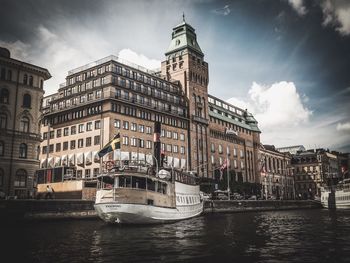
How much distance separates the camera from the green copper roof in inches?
4476

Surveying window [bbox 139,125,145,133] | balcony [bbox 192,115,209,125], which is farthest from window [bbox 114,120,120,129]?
balcony [bbox 192,115,209,125]

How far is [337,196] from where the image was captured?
322 ft

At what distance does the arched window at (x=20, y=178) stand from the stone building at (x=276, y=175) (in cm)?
10797

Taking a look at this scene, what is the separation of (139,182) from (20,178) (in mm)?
26683

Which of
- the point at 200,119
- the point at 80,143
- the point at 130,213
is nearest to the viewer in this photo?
the point at 130,213

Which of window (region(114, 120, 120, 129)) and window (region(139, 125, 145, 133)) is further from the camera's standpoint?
window (region(139, 125, 145, 133))

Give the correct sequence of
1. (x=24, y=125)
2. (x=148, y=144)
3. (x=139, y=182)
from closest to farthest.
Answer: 1. (x=139, y=182)
2. (x=24, y=125)
3. (x=148, y=144)

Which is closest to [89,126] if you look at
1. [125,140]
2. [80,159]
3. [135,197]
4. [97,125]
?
[97,125]

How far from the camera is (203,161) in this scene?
365 feet

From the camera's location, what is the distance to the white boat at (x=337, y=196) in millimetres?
92000

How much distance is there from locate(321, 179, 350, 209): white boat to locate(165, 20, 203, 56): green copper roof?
59.8 m

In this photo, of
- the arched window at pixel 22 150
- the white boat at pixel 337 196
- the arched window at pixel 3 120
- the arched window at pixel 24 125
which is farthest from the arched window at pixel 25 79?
the white boat at pixel 337 196

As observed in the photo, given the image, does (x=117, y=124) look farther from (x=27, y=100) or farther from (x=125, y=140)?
(x=27, y=100)

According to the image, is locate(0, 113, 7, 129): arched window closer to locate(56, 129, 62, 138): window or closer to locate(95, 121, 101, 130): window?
locate(95, 121, 101, 130): window
